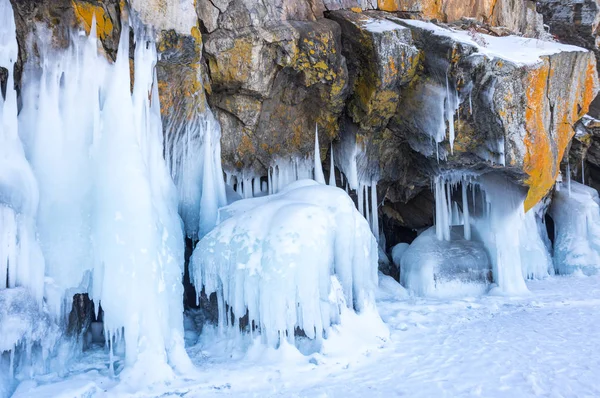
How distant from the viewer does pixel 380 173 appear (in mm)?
10805

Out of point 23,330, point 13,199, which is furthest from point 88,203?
point 23,330

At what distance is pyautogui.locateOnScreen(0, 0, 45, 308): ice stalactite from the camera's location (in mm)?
5078

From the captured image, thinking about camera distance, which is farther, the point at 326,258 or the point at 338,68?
the point at 338,68

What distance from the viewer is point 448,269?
34.7ft

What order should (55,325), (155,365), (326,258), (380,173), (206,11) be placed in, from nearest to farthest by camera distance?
(155,365) < (55,325) < (326,258) < (206,11) < (380,173)

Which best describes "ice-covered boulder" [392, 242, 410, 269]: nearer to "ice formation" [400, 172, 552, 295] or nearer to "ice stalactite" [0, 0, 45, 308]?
"ice formation" [400, 172, 552, 295]

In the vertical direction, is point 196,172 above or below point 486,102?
below

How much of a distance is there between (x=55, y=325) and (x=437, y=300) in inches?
275

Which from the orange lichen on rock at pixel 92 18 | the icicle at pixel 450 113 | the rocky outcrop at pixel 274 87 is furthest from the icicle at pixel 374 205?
the orange lichen on rock at pixel 92 18

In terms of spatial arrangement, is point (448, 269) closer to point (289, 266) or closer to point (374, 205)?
point (374, 205)

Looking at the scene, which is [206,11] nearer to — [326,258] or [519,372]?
[326,258]

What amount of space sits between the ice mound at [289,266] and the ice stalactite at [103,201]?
67cm

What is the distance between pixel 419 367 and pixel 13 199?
4927 mm

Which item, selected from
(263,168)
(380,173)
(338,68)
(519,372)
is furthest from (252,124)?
(519,372)
